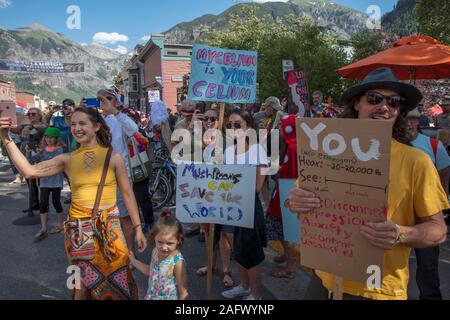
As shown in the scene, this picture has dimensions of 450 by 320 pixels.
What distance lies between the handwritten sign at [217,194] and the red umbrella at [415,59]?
2904 mm

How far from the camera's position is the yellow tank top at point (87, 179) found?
2623mm

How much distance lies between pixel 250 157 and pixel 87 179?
1.36 metres

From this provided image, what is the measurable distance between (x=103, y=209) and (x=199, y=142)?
6.74 ft

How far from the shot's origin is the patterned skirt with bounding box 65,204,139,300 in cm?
258

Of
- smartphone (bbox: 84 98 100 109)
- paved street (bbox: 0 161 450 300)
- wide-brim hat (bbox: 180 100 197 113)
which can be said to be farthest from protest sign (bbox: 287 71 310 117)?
smartphone (bbox: 84 98 100 109)

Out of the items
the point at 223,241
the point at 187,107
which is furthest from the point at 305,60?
the point at 223,241

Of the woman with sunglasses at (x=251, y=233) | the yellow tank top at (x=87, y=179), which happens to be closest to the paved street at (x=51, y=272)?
the woman with sunglasses at (x=251, y=233)

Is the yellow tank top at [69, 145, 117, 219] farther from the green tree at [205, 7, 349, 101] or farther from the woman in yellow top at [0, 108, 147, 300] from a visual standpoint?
the green tree at [205, 7, 349, 101]

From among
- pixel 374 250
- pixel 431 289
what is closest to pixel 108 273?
pixel 374 250

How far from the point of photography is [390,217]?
162cm

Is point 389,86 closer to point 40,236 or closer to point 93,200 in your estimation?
point 93,200

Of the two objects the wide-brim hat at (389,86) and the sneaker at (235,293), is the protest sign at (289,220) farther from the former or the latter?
the wide-brim hat at (389,86)

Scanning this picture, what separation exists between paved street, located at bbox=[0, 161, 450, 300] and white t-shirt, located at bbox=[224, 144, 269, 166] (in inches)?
54.7
